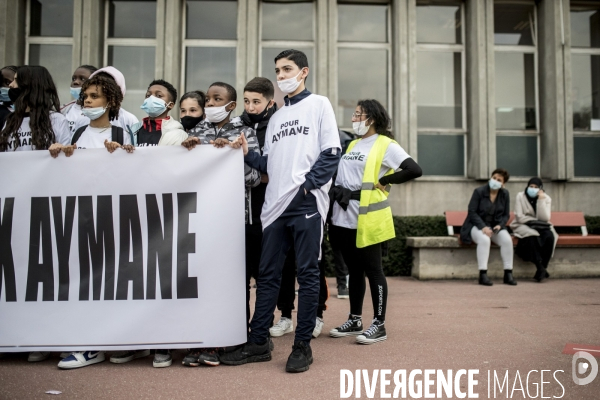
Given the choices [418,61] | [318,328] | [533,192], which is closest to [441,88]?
[418,61]

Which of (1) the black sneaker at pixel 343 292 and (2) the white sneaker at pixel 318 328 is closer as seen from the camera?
(2) the white sneaker at pixel 318 328

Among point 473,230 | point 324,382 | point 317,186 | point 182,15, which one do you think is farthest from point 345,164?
point 182,15

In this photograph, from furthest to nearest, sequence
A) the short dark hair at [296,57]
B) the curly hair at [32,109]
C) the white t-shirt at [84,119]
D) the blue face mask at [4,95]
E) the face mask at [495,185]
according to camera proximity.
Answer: the face mask at [495,185]
the blue face mask at [4,95]
the white t-shirt at [84,119]
the curly hair at [32,109]
the short dark hair at [296,57]

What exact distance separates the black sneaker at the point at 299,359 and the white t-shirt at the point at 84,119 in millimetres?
2180

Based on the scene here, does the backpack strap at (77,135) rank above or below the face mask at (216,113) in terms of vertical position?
below

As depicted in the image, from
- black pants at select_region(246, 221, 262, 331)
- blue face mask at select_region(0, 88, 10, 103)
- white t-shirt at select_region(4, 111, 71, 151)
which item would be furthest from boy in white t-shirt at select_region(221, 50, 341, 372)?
blue face mask at select_region(0, 88, 10, 103)

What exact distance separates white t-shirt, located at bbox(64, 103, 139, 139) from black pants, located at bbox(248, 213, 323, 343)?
5.07 ft

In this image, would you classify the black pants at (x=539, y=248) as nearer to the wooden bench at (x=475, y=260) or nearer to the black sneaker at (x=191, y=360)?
the wooden bench at (x=475, y=260)

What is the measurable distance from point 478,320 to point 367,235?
1.83 metres

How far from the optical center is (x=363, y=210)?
4648 mm

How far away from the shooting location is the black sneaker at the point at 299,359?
3.62m

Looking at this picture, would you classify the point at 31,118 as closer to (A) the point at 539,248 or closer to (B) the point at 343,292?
(B) the point at 343,292

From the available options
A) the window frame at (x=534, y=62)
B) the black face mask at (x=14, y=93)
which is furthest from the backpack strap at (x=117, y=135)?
the window frame at (x=534, y=62)

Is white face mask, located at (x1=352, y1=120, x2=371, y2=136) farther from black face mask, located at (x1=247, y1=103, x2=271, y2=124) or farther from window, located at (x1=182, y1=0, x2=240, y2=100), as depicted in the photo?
window, located at (x1=182, y1=0, x2=240, y2=100)
